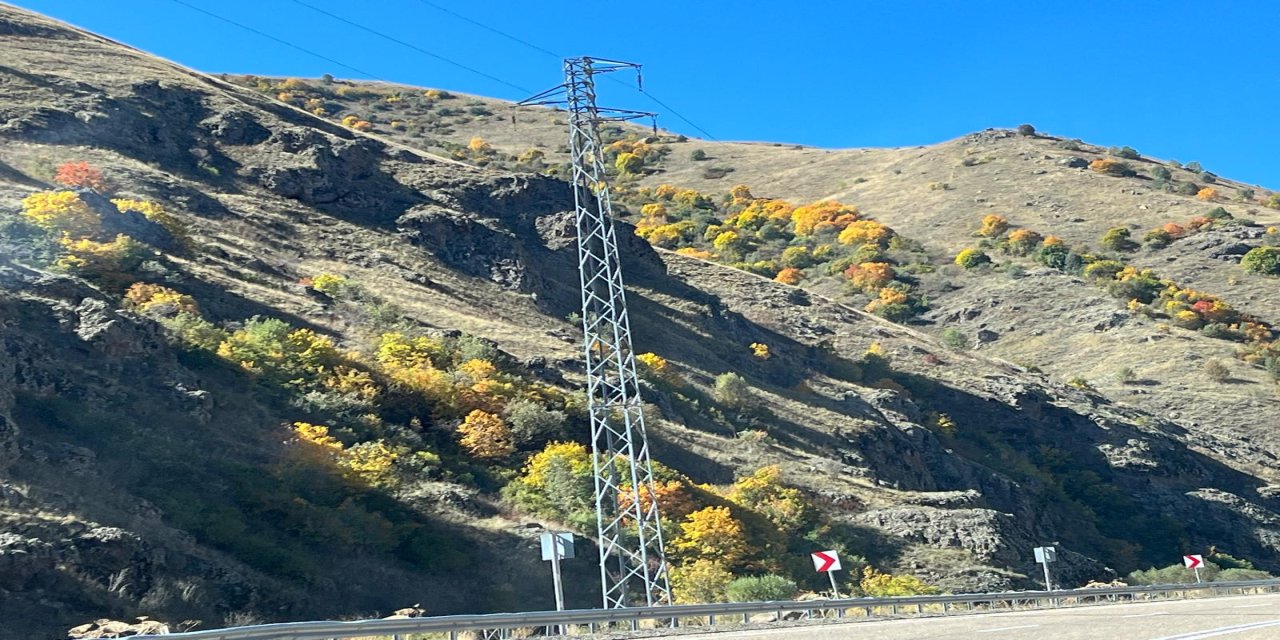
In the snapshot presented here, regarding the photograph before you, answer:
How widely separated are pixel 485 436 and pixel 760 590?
12.5 metres

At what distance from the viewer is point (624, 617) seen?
1967 centimetres

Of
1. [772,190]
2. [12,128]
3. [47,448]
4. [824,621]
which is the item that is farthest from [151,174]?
[772,190]

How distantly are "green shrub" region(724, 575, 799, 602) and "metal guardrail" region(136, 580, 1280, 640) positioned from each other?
9.28 ft

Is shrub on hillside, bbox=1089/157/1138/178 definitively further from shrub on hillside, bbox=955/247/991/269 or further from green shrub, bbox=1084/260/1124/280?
green shrub, bbox=1084/260/1124/280

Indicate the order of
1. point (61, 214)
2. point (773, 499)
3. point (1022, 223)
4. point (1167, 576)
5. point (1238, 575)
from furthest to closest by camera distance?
point (1022, 223) → point (1238, 575) → point (1167, 576) → point (61, 214) → point (773, 499)

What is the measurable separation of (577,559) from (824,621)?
44.7 ft

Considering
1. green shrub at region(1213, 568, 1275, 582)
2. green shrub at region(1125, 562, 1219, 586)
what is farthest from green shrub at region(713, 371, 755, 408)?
green shrub at region(1213, 568, 1275, 582)

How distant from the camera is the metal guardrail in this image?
14.4m

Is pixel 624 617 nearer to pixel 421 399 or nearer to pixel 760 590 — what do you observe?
pixel 760 590

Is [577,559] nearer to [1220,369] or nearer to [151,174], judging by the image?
[151,174]

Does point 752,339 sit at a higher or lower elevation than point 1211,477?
higher

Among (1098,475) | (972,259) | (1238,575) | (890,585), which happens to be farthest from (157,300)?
(972,259)

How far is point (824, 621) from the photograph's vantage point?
74.4ft

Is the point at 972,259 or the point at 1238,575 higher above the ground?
the point at 972,259
